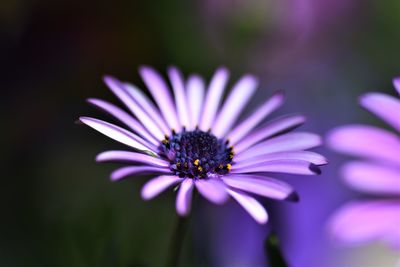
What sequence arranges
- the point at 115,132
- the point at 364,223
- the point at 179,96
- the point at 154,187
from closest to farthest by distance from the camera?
the point at 364,223 < the point at 154,187 < the point at 115,132 < the point at 179,96

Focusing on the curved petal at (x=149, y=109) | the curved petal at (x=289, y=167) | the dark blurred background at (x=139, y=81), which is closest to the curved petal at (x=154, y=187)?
the curved petal at (x=289, y=167)

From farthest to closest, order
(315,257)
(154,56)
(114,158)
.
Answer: (154,56) < (315,257) < (114,158)

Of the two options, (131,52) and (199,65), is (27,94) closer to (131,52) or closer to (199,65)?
(131,52)

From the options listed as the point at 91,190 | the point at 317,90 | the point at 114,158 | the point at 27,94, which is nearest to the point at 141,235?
the point at 91,190

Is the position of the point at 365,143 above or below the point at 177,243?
above

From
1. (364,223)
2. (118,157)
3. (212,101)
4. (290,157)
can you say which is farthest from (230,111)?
(364,223)

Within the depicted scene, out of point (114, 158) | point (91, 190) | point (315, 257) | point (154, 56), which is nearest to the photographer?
point (114, 158)

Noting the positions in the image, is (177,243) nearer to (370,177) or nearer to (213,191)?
(213,191)
